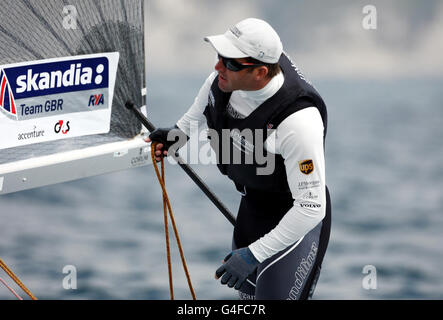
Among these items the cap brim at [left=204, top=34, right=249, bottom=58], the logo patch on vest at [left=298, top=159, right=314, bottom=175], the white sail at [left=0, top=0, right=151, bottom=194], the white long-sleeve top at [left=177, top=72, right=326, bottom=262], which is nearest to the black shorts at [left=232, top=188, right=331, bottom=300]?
the white long-sleeve top at [left=177, top=72, right=326, bottom=262]

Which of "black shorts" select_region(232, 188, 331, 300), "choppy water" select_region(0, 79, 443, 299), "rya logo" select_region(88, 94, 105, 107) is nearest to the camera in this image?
"black shorts" select_region(232, 188, 331, 300)

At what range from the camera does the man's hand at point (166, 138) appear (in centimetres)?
342

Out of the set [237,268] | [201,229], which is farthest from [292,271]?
[201,229]

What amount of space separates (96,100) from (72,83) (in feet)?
0.58

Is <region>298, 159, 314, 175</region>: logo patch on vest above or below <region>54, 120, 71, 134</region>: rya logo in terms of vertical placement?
below

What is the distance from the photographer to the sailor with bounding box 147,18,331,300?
279cm

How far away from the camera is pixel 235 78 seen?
9.36ft

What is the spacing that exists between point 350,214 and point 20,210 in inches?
309

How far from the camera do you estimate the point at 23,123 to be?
329 centimetres

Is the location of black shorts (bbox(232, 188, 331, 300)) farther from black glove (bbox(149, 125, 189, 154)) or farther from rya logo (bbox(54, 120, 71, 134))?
rya logo (bbox(54, 120, 71, 134))

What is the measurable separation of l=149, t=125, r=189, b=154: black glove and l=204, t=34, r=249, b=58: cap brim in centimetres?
68
